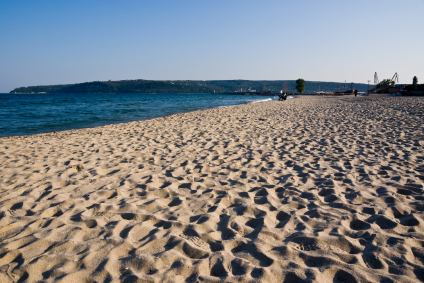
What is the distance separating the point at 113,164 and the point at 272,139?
4.12 metres

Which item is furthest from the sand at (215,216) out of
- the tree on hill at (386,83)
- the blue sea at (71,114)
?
the tree on hill at (386,83)

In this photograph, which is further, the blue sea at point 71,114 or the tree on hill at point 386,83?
the tree on hill at point 386,83

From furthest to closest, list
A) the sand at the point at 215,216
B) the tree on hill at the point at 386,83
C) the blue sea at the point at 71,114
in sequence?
the tree on hill at the point at 386,83, the blue sea at the point at 71,114, the sand at the point at 215,216

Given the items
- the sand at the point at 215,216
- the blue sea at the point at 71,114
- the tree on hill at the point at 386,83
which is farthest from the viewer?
the tree on hill at the point at 386,83

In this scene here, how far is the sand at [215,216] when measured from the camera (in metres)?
1.87

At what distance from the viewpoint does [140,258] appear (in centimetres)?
199

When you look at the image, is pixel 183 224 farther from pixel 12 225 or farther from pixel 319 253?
pixel 12 225

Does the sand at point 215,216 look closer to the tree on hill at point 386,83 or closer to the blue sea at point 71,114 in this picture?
the blue sea at point 71,114

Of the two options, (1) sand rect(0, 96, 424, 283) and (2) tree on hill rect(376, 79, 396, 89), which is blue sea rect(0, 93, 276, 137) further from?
(2) tree on hill rect(376, 79, 396, 89)

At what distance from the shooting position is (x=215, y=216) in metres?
2.65

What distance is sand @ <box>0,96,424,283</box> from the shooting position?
6.13 feet

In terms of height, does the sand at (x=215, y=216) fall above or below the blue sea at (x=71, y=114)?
below

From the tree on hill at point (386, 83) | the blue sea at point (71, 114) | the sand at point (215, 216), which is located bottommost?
the sand at point (215, 216)

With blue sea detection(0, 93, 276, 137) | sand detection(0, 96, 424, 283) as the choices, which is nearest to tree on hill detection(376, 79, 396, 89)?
blue sea detection(0, 93, 276, 137)
